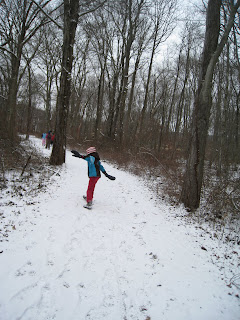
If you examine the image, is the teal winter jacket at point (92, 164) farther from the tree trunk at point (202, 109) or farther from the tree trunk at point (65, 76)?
the tree trunk at point (65, 76)

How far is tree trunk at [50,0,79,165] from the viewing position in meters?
8.23

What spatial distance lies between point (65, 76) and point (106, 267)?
8.46 m

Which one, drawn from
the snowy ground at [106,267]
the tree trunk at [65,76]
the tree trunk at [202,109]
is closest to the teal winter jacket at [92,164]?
the snowy ground at [106,267]

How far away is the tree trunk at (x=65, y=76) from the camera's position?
27.0 feet

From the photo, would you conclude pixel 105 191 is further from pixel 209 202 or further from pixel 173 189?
pixel 209 202

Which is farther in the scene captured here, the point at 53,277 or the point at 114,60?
the point at 114,60

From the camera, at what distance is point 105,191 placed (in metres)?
6.98

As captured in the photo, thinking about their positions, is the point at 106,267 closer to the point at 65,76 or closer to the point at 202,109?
the point at 202,109

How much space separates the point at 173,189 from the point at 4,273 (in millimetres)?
6056

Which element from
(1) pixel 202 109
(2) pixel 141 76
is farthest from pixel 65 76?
(2) pixel 141 76

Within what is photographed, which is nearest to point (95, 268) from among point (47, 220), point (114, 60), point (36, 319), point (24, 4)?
point (36, 319)

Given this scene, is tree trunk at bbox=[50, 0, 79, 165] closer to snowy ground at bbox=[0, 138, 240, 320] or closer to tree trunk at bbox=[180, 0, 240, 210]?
snowy ground at bbox=[0, 138, 240, 320]

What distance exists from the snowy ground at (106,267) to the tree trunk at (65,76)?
4.19 m

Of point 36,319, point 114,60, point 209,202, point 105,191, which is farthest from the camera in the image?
point 114,60
